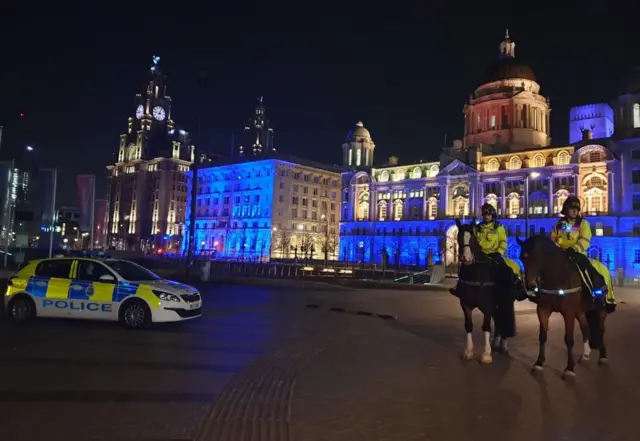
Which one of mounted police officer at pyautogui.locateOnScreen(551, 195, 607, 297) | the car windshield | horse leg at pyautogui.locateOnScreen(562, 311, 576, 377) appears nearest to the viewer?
horse leg at pyautogui.locateOnScreen(562, 311, 576, 377)

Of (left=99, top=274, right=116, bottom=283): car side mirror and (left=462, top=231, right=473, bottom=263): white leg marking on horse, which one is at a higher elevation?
(left=462, top=231, right=473, bottom=263): white leg marking on horse

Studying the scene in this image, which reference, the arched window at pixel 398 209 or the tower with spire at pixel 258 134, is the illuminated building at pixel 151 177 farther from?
the arched window at pixel 398 209

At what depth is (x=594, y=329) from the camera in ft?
34.7

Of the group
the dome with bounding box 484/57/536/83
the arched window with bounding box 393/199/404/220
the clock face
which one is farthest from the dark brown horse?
the clock face

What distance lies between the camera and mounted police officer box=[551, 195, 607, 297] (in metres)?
10.0

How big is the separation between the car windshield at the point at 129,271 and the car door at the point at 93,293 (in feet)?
1.03

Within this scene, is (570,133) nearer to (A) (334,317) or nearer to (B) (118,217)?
(A) (334,317)

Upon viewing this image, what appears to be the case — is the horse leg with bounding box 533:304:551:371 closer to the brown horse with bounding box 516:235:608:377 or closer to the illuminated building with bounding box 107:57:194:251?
the brown horse with bounding box 516:235:608:377

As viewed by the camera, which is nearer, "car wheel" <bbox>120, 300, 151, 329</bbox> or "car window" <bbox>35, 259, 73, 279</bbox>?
"car wheel" <bbox>120, 300, 151, 329</bbox>

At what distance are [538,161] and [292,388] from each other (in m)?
84.8

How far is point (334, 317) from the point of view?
57.2 feet

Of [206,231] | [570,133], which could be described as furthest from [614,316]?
[206,231]

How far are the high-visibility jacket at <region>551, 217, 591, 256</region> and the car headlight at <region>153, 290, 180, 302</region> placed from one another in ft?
30.8

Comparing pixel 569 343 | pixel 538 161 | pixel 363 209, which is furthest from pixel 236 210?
pixel 569 343
